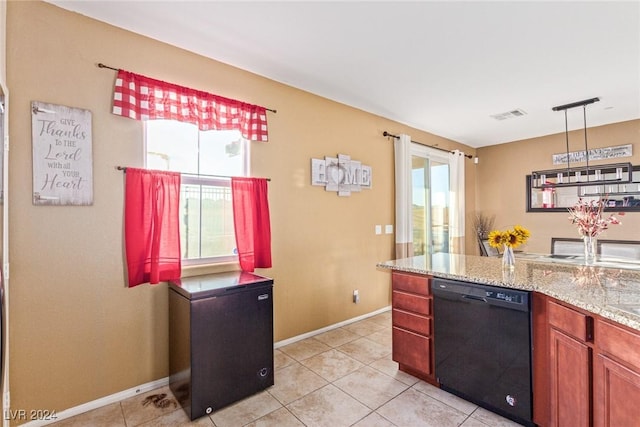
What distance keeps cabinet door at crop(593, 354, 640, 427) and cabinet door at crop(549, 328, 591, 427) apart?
5 centimetres

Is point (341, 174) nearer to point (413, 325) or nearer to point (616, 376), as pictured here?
point (413, 325)

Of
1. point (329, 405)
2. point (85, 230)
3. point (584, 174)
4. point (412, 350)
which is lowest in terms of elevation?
point (329, 405)

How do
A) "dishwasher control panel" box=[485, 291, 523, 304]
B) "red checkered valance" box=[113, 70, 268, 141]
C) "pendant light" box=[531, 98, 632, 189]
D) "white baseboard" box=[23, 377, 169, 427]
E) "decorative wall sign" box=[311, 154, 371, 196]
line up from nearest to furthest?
1. "dishwasher control panel" box=[485, 291, 523, 304]
2. "white baseboard" box=[23, 377, 169, 427]
3. "red checkered valance" box=[113, 70, 268, 141]
4. "decorative wall sign" box=[311, 154, 371, 196]
5. "pendant light" box=[531, 98, 632, 189]

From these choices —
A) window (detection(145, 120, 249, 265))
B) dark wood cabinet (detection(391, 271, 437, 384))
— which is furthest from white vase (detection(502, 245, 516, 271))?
window (detection(145, 120, 249, 265))

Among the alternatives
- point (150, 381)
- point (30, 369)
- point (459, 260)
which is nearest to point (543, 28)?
point (459, 260)

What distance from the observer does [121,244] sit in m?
2.22

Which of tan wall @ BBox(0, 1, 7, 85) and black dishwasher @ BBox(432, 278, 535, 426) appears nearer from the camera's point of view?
tan wall @ BBox(0, 1, 7, 85)

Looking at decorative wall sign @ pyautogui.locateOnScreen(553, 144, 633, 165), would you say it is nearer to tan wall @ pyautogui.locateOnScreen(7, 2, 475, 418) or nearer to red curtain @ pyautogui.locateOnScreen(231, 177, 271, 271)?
tan wall @ pyautogui.locateOnScreen(7, 2, 475, 418)

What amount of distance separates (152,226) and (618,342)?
9.10 ft

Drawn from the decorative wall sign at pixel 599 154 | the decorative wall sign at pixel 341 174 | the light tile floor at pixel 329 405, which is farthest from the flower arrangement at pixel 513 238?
the decorative wall sign at pixel 599 154

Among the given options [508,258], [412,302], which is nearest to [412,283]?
[412,302]

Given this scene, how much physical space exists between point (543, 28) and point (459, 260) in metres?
1.91

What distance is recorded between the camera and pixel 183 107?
2.45 meters

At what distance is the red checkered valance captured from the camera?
2.21 meters
